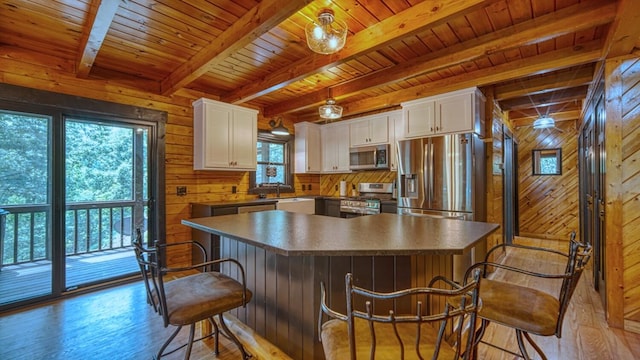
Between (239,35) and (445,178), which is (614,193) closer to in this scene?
(445,178)

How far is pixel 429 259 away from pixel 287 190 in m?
3.69

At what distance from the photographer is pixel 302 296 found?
1642mm

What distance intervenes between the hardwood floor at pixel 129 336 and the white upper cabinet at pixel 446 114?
6.87 ft

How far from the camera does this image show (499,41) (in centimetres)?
244

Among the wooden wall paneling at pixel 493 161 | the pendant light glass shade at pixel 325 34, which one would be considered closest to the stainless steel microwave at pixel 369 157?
the wooden wall paneling at pixel 493 161

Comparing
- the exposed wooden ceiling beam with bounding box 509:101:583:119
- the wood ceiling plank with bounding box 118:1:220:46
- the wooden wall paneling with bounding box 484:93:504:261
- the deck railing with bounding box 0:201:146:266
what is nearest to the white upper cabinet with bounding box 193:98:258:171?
the deck railing with bounding box 0:201:146:266

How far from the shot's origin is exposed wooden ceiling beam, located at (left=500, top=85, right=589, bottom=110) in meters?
3.87

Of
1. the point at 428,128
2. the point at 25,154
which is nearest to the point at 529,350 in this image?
the point at 428,128

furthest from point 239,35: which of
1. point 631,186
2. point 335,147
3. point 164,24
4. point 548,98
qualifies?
point 548,98

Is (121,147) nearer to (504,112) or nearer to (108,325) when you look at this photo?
(108,325)

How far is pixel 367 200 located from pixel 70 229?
390cm

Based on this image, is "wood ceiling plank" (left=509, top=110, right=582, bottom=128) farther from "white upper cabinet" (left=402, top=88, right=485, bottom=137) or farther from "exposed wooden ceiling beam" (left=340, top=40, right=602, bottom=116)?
"exposed wooden ceiling beam" (left=340, top=40, right=602, bottom=116)

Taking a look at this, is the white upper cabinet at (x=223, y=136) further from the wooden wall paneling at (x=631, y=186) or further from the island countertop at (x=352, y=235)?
the wooden wall paneling at (x=631, y=186)

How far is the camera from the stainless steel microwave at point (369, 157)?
175 inches
